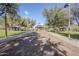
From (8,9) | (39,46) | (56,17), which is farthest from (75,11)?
(8,9)

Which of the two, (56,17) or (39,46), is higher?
(56,17)

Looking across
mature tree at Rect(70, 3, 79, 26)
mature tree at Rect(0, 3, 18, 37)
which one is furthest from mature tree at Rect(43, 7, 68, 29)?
mature tree at Rect(0, 3, 18, 37)

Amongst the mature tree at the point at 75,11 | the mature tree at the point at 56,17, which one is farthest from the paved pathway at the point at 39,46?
the mature tree at the point at 75,11

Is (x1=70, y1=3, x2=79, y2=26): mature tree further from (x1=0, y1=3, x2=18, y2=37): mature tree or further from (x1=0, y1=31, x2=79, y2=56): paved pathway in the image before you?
(x1=0, y1=3, x2=18, y2=37): mature tree

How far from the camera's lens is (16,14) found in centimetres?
283

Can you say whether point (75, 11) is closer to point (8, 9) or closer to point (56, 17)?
point (56, 17)

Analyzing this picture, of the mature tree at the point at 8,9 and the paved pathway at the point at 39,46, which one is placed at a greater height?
the mature tree at the point at 8,9

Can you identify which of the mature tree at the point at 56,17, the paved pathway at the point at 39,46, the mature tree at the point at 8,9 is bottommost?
the paved pathway at the point at 39,46

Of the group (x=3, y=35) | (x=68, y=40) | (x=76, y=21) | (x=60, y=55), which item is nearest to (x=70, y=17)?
(x=76, y=21)

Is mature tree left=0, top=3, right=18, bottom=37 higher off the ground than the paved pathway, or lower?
higher

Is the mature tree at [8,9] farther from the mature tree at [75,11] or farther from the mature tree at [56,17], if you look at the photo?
the mature tree at [75,11]

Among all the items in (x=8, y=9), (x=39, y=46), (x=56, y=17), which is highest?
(x=8, y=9)

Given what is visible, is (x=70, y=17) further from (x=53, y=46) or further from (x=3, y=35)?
(x=3, y=35)

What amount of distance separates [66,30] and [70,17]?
0.18 metres
